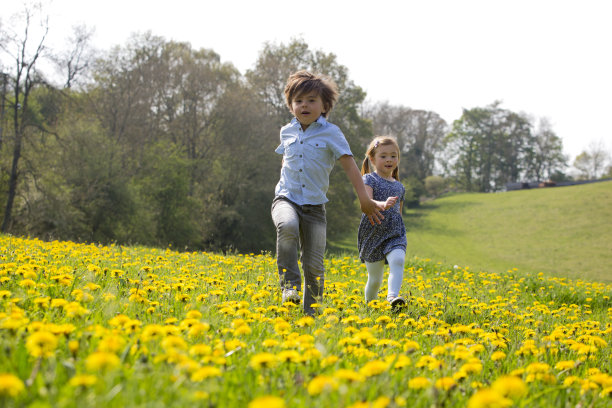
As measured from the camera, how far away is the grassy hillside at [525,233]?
27688mm

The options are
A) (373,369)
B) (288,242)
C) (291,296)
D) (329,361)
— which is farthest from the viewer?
(288,242)

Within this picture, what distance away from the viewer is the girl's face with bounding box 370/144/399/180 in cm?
520

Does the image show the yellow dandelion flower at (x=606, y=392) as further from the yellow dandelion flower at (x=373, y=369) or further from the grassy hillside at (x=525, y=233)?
the grassy hillside at (x=525, y=233)

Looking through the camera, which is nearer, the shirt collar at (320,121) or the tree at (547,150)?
the shirt collar at (320,121)

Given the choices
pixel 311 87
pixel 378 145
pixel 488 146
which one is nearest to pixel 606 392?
pixel 311 87

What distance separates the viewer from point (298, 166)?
4.02 meters

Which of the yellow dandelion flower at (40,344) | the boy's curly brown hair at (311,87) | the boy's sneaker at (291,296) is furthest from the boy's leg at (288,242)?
the yellow dandelion flower at (40,344)

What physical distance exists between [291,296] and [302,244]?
2.13 feet

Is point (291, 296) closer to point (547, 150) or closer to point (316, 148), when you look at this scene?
point (316, 148)

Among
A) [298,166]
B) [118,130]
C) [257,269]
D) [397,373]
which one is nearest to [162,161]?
[118,130]

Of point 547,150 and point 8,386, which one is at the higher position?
point 547,150

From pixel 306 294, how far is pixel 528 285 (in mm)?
Answer: 6063

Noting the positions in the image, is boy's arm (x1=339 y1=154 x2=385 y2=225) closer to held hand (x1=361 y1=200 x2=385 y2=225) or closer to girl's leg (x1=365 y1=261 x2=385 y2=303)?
held hand (x1=361 y1=200 x2=385 y2=225)

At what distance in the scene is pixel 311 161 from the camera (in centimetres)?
402
